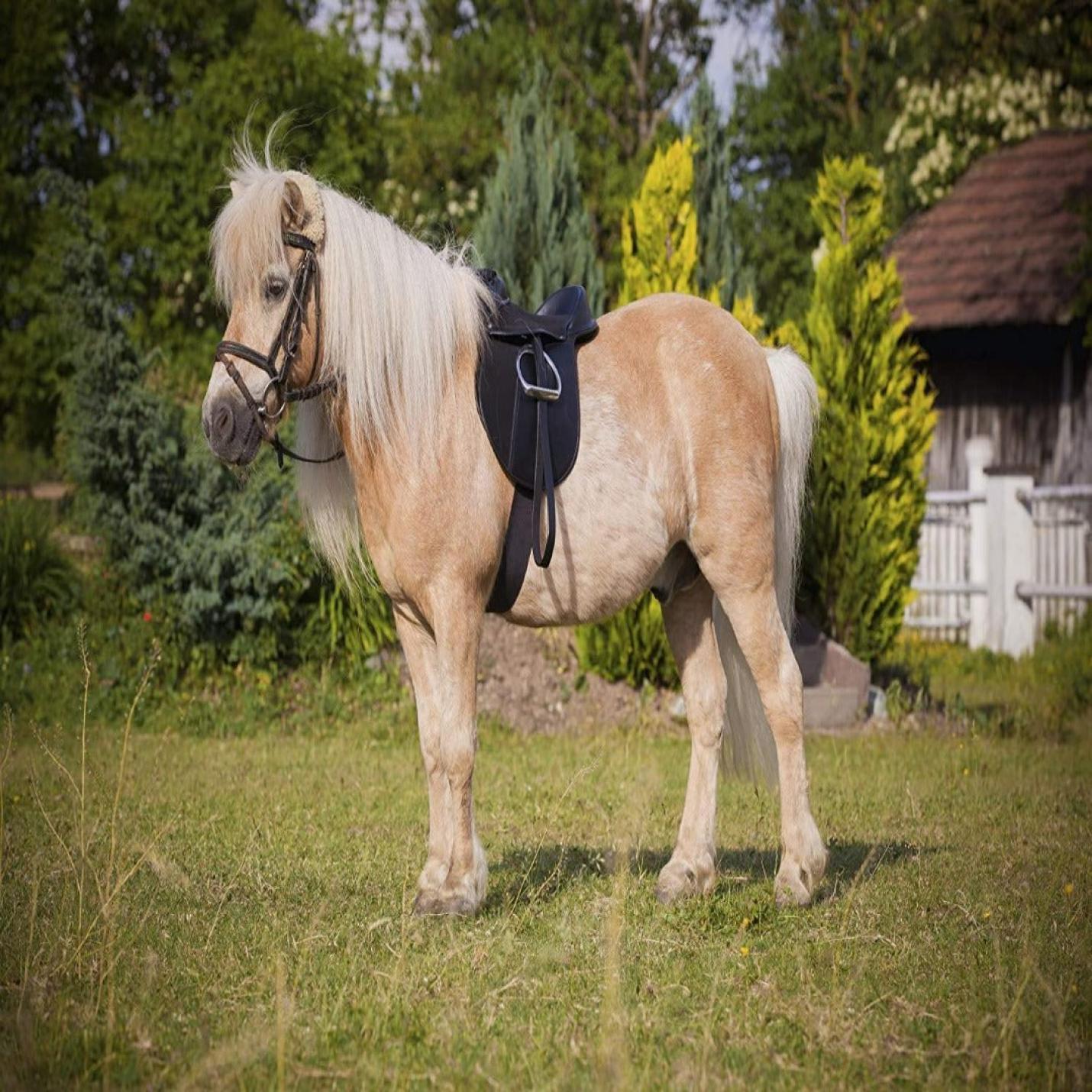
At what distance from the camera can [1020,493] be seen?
15.4m

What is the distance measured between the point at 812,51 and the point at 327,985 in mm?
33030

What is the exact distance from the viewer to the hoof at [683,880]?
515 centimetres

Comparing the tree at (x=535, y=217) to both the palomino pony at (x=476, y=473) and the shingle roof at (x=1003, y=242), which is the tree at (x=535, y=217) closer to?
the palomino pony at (x=476, y=473)

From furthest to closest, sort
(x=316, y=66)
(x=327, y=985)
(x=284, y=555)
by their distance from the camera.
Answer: (x=316, y=66)
(x=284, y=555)
(x=327, y=985)

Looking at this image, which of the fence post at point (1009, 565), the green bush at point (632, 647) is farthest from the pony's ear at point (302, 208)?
the fence post at point (1009, 565)

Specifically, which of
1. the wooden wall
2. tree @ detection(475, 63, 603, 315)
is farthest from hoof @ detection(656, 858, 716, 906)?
the wooden wall

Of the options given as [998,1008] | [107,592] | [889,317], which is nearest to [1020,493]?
[889,317]

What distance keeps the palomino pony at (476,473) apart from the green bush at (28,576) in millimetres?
6872

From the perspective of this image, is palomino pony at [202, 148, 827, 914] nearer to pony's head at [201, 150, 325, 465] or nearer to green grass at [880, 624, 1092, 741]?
pony's head at [201, 150, 325, 465]

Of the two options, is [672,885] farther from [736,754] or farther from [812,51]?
[812,51]

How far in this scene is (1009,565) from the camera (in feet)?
51.3

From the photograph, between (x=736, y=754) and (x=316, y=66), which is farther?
(x=316, y=66)

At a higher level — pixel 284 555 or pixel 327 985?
pixel 284 555

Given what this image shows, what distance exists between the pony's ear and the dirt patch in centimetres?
605
